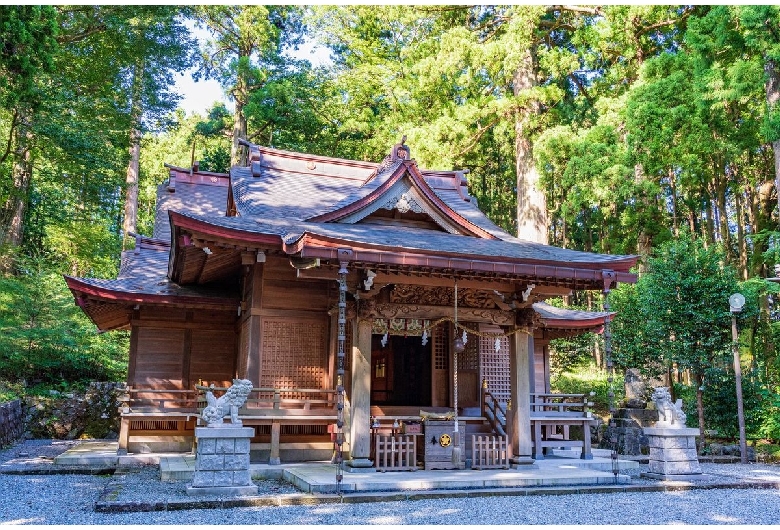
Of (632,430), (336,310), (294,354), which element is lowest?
(632,430)

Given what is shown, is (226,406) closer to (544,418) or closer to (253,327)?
(253,327)

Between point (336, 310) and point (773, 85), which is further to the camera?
point (773, 85)

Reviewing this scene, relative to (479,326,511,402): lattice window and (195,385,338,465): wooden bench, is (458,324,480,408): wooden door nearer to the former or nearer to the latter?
(479,326,511,402): lattice window

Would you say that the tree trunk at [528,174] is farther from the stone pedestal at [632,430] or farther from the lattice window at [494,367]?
the lattice window at [494,367]

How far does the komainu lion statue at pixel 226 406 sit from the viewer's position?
307 inches

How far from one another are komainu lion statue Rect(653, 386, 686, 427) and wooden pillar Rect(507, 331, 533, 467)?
2.20 m

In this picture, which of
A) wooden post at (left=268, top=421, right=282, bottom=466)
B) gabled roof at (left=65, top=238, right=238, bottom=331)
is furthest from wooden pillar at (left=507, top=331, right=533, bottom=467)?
gabled roof at (left=65, top=238, right=238, bottom=331)

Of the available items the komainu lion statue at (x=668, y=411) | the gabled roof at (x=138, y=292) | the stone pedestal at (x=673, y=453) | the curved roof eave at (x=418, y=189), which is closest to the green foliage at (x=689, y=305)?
the komainu lion statue at (x=668, y=411)

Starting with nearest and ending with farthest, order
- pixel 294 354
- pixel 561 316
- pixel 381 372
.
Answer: pixel 294 354 → pixel 561 316 → pixel 381 372

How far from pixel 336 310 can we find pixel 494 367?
3.52 m

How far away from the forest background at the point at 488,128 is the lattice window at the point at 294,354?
4.88 metres

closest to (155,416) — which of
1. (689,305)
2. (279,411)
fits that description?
(279,411)

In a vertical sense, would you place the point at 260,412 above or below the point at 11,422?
above

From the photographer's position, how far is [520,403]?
9883 mm
